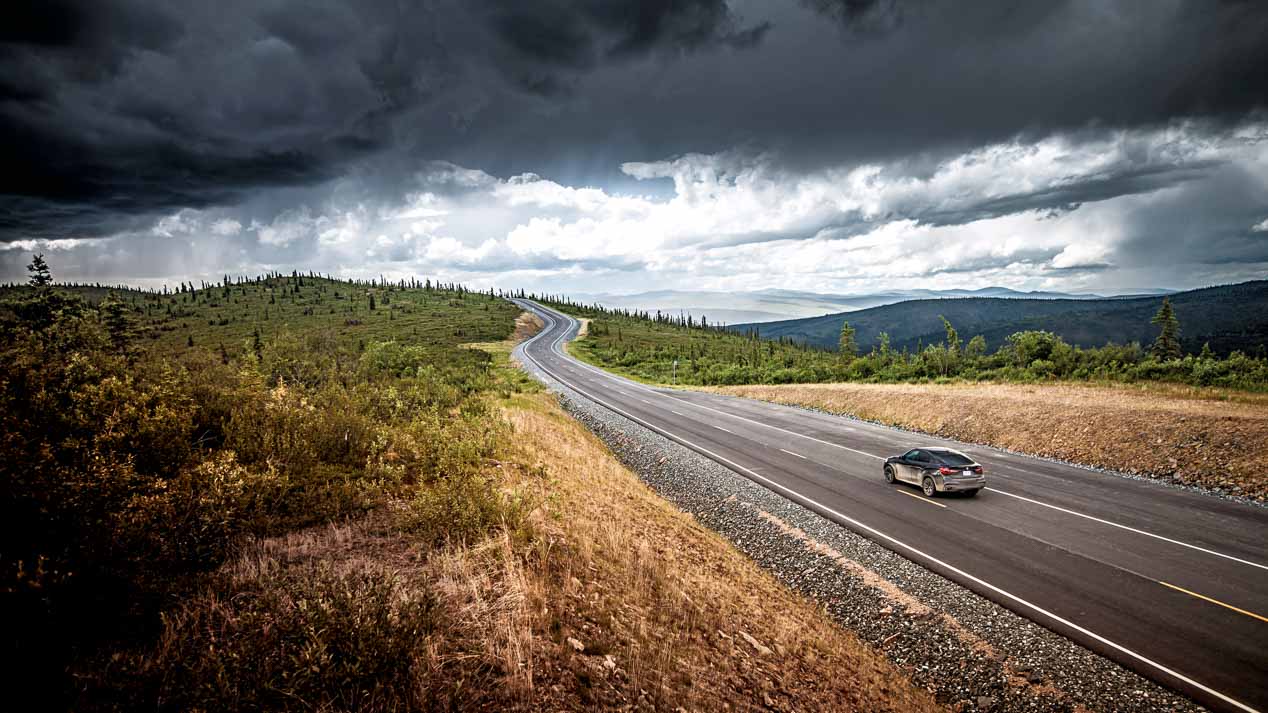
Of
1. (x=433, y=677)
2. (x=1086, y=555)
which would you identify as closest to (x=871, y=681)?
(x=433, y=677)

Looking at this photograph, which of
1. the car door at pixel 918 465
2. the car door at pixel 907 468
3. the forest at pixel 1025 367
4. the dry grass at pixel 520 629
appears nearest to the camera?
the dry grass at pixel 520 629

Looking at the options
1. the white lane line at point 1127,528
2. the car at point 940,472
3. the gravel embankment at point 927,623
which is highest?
the car at point 940,472

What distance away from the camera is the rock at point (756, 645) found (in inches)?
262

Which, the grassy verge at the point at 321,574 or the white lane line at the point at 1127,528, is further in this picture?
the white lane line at the point at 1127,528

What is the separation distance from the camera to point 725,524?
13.5 m

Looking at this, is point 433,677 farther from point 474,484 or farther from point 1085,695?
point 1085,695

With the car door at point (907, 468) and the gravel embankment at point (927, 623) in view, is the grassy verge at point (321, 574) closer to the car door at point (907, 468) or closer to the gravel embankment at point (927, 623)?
the gravel embankment at point (927, 623)

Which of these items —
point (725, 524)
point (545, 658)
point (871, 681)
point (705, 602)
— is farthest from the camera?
point (725, 524)

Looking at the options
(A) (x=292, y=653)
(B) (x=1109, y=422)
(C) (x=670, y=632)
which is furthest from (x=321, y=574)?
(B) (x=1109, y=422)

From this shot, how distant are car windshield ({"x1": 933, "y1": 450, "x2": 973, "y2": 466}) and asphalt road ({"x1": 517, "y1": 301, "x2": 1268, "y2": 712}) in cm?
111

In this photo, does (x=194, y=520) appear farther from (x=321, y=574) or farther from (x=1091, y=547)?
(x=1091, y=547)

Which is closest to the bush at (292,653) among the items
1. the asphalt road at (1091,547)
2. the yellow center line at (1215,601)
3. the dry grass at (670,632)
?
the dry grass at (670,632)

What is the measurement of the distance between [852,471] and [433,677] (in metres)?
16.7

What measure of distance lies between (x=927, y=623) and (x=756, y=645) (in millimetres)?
4121
